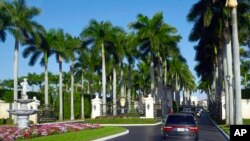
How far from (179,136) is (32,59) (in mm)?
47644

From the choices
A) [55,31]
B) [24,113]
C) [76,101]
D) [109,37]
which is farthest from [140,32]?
[24,113]

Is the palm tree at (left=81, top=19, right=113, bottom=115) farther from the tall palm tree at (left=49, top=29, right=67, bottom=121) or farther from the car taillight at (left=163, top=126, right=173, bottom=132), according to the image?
the car taillight at (left=163, top=126, right=173, bottom=132)

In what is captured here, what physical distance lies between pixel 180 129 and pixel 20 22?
36.6m

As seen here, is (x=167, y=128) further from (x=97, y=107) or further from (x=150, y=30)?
(x=150, y=30)

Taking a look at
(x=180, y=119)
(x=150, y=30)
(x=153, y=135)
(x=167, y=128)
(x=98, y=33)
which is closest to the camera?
(x=167, y=128)

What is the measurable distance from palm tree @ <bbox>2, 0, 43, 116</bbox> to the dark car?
3216 centimetres

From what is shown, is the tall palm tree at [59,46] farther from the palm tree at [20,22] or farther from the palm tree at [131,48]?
the palm tree at [131,48]

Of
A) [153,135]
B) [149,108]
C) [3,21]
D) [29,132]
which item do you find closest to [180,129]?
[153,135]

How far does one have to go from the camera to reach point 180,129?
71.5 feet

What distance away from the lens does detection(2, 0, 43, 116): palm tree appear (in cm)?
5241

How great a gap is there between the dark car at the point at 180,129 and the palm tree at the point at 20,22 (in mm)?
32160

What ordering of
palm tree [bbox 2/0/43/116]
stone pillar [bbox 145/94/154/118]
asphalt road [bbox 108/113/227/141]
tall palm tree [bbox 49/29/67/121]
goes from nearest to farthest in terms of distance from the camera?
asphalt road [bbox 108/113/227/141] → palm tree [bbox 2/0/43/116] → stone pillar [bbox 145/94/154/118] → tall palm tree [bbox 49/29/67/121]

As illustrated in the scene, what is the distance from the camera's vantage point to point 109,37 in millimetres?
64250

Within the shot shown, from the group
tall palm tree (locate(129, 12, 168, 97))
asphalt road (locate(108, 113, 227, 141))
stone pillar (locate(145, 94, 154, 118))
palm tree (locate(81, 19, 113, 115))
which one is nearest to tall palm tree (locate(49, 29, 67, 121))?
palm tree (locate(81, 19, 113, 115))
